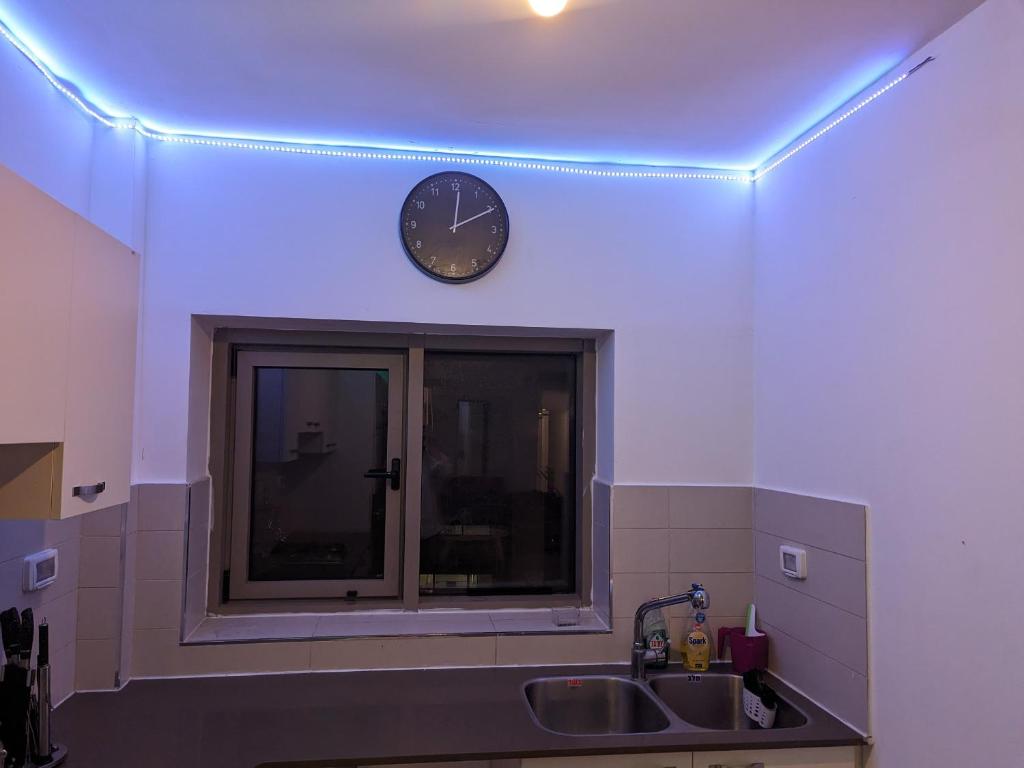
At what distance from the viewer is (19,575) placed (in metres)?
1.96

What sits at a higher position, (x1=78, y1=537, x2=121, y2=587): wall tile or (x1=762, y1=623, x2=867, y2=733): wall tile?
(x1=78, y1=537, x2=121, y2=587): wall tile

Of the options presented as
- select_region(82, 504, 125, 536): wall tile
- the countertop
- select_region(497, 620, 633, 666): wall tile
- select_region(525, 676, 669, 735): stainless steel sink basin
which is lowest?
select_region(525, 676, 669, 735): stainless steel sink basin

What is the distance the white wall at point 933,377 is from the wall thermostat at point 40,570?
2.32 meters

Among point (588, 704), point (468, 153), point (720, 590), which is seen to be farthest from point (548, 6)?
point (588, 704)

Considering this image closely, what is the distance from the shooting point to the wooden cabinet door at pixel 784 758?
202 centimetres

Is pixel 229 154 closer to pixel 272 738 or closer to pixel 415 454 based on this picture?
pixel 415 454

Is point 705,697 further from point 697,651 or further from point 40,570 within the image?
point 40,570

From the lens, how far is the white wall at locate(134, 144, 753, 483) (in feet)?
8.12

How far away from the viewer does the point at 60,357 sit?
1540mm

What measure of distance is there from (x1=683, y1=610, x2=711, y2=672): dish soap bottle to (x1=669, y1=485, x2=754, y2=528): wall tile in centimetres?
38

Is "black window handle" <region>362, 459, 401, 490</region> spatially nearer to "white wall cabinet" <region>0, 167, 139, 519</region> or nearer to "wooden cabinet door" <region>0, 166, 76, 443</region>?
"white wall cabinet" <region>0, 167, 139, 519</region>

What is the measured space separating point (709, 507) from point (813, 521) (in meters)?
0.45

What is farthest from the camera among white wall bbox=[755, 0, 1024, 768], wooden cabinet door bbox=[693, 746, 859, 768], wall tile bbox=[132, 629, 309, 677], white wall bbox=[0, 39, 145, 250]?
wall tile bbox=[132, 629, 309, 677]

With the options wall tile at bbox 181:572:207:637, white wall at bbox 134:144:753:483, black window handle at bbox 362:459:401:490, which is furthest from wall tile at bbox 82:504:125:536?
black window handle at bbox 362:459:401:490
